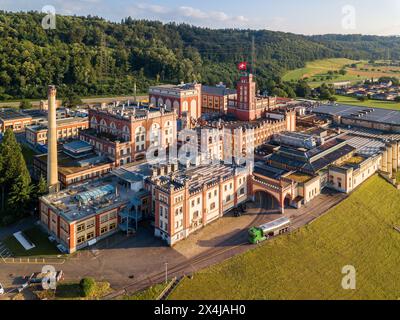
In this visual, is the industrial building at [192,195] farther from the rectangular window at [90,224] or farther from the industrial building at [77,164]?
the industrial building at [77,164]

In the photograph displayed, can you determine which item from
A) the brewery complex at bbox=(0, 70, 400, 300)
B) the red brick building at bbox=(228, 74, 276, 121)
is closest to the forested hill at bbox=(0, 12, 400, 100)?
the brewery complex at bbox=(0, 70, 400, 300)

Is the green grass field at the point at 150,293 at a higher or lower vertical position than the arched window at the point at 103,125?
lower

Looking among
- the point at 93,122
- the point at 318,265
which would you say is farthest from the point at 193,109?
the point at 318,265

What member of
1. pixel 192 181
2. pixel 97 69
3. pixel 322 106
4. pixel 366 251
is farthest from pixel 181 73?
pixel 366 251

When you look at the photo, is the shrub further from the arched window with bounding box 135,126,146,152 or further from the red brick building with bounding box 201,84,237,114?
the red brick building with bounding box 201,84,237,114

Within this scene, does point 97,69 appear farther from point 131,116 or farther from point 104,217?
point 104,217

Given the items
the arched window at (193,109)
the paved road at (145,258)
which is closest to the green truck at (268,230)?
the paved road at (145,258)
